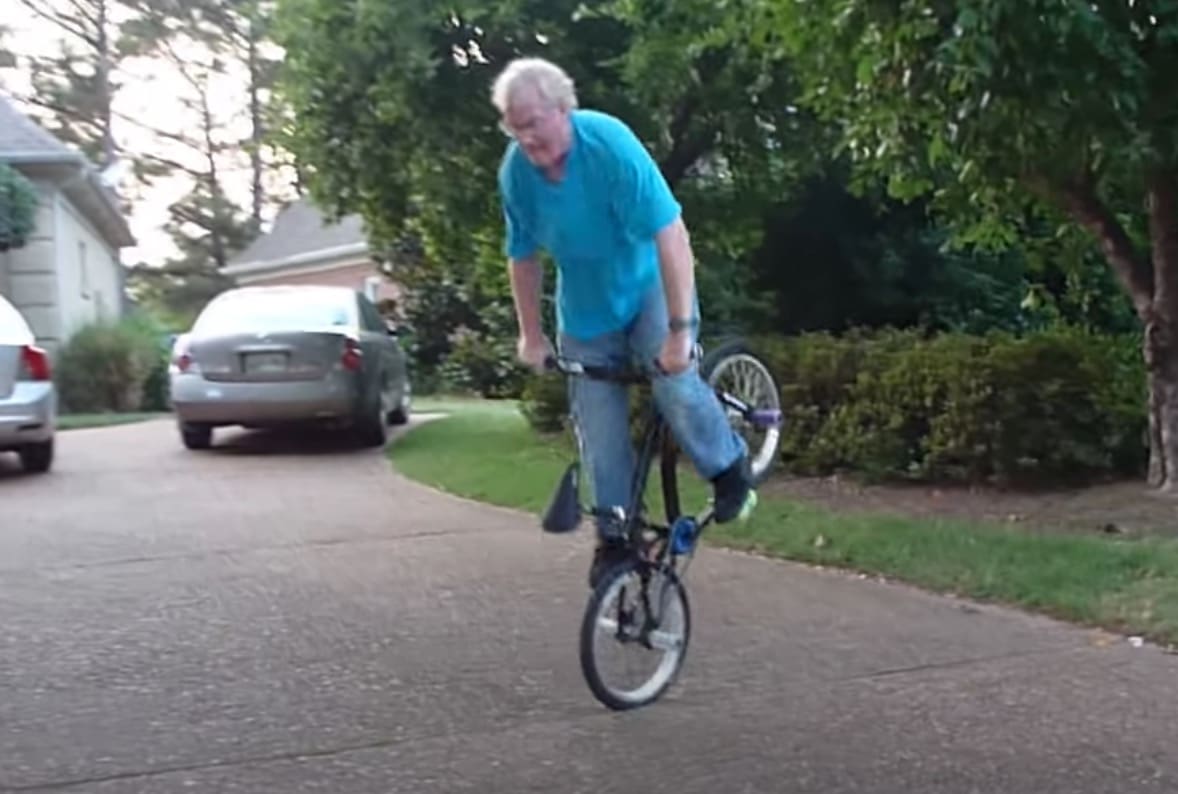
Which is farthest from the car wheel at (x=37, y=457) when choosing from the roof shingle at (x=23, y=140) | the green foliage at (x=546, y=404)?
the roof shingle at (x=23, y=140)

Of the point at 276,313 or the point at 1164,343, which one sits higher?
the point at 276,313

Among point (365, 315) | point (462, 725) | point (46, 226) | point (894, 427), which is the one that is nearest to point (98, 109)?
point (46, 226)

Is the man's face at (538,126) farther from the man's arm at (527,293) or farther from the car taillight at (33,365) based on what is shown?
the car taillight at (33,365)

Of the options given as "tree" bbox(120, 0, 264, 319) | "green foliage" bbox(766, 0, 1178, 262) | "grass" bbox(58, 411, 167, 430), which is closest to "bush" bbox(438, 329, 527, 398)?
"grass" bbox(58, 411, 167, 430)

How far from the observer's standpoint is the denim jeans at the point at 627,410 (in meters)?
4.92

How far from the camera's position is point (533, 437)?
13.2 m

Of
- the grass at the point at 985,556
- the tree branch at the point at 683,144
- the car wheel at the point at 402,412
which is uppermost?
the tree branch at the point at 683,144

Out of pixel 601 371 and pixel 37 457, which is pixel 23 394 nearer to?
pixel 37 457

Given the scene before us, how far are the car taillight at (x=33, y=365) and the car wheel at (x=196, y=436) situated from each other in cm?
191

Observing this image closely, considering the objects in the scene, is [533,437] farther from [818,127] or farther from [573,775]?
[573,775]

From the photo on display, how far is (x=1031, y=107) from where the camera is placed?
22.3ft

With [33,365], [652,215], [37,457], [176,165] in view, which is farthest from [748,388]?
[176,165]

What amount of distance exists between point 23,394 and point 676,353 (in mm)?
7629

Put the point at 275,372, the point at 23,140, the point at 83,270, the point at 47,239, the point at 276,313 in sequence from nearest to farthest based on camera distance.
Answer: the point at 275,372 < the point at 276,313 < the point at 47,239 < the point at 23,140 < the point at 83,270
